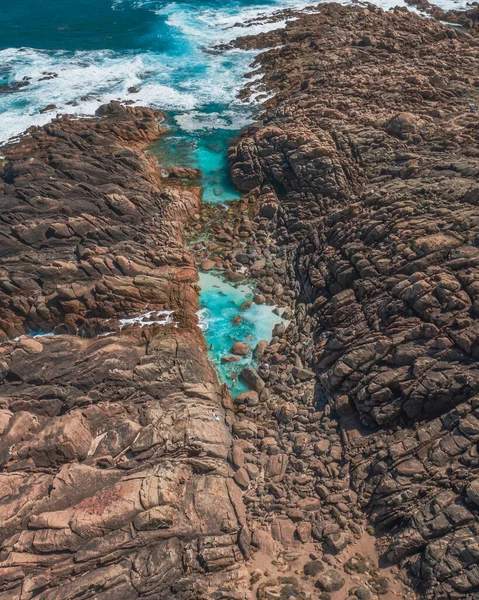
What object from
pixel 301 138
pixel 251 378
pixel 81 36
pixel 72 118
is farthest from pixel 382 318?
pixel 81 36

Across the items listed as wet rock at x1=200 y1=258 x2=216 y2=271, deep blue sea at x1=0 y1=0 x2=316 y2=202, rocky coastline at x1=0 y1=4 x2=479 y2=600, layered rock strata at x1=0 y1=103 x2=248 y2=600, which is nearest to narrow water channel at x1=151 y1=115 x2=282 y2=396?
deep blue sea at x1=0 y1=0 x2=316 y2=202

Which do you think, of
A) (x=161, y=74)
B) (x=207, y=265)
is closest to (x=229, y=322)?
(x=207, y=265)

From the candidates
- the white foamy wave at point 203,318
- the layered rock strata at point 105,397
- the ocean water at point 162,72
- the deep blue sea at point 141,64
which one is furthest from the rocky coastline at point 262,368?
the deep blue sea at point 141,64

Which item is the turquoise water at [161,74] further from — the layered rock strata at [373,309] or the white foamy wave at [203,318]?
the layered rock strata at [373,309]

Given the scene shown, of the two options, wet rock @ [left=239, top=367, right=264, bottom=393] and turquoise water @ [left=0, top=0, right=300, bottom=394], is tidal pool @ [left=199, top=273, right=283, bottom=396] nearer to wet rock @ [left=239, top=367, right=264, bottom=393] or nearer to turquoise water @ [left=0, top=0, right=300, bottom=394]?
turquoise water @ [left=0, top=0, right=300, bottom=394]

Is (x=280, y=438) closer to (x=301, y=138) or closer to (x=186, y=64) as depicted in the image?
(x=301, y=138)
